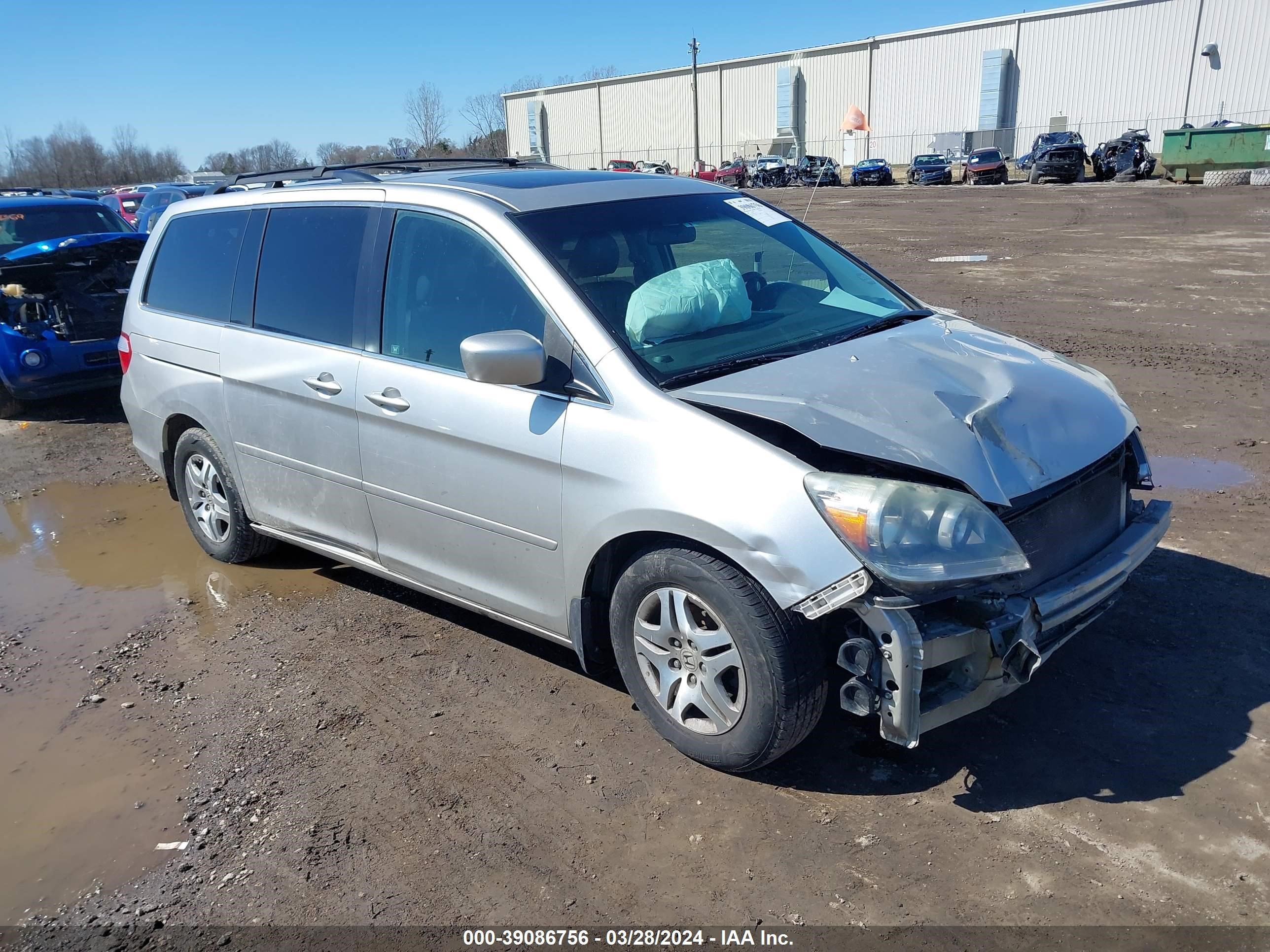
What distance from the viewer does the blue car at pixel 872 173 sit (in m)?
49.2

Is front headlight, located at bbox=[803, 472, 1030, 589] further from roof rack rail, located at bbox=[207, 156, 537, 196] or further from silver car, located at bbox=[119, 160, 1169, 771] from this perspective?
roof rack rail, located at bbox=[207, 156, 537, 196]

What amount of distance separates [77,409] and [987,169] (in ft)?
129

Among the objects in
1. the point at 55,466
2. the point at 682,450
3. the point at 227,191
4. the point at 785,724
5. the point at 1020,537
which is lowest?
the point at 55,466

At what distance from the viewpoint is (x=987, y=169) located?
135 ft

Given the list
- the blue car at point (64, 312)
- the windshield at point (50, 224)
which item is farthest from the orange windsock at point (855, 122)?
the windshield at point (50, 224)

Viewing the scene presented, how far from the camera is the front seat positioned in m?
3.63

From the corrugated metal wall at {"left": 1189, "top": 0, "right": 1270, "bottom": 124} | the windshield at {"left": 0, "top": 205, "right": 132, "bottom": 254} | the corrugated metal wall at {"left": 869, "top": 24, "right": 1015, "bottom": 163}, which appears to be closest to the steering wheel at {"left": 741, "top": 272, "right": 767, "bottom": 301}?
the windshield at {"left": 0, "top": 205, "right": 132, "bottom": 254}

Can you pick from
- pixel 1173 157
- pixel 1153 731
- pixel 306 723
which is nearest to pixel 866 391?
pixel 1153 731

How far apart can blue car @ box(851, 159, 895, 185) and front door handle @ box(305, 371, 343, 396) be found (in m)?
48.7

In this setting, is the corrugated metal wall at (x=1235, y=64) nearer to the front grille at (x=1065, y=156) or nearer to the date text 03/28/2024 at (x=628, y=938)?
the front grille at (x=1065, y=156)

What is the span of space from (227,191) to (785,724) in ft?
14.3

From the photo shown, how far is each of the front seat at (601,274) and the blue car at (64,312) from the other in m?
6.89

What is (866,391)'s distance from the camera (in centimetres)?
331

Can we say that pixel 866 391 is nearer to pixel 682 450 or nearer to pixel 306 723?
pixel 682 450
